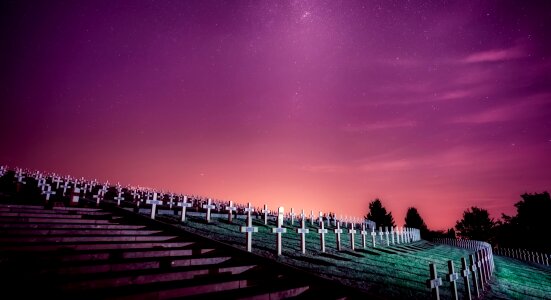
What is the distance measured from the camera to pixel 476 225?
75.4m

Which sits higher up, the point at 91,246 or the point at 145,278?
the point at 91,246

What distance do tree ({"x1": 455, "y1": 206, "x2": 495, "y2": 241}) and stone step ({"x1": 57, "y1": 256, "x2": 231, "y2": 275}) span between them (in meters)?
86.3

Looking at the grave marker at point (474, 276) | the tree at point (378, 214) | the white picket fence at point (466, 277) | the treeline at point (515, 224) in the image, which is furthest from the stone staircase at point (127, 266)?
the tree at point (378, 214)

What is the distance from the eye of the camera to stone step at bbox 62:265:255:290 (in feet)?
13.5

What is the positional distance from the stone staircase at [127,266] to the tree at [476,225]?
281 ft

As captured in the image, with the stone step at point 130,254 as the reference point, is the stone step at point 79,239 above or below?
above

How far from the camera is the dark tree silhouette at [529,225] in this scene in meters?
50.0

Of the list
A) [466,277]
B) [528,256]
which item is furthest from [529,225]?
[466,277]

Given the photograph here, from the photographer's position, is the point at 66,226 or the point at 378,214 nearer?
the point at 66,226

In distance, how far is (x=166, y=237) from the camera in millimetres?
7680

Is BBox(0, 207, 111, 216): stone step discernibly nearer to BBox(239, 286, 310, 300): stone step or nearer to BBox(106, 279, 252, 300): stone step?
BBox(106, 279, 252, 300): stone step

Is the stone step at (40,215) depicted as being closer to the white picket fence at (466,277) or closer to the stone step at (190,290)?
Result: the stone step at (190,290)

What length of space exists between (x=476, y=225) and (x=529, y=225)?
77.3 ft

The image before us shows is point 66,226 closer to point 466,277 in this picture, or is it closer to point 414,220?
point 466,277
